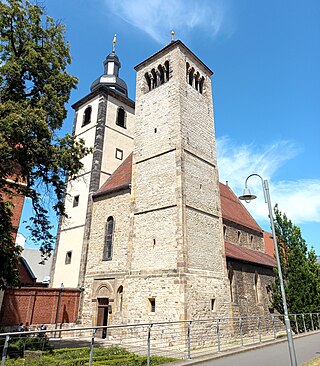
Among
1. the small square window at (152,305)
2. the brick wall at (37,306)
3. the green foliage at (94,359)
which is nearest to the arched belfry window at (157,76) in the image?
the small square window at (152,305)

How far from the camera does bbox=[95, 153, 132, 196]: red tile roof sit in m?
18.4

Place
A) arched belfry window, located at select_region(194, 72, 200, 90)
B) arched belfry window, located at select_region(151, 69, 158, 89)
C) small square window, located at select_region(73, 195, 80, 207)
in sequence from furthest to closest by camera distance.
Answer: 1. small square window, located at select_region(73, 195, 80, 207)
2. arched belfry window, located at select_region(194, 72, 200, 90)
3. arched belfry window, located at select_region(151, 69, 158, 89)

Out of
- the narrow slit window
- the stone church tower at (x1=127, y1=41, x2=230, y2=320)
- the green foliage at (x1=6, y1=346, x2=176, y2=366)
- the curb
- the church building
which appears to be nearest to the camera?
the green foliage at (x1=6, y1=346, x2=176, y2=366)

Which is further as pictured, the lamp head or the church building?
the church building

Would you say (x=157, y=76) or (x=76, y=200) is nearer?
(x=157, y=76)

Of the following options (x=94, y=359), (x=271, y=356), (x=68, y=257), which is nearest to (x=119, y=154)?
(x=68, y=257)

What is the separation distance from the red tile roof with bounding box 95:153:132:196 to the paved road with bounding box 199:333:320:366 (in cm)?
1070

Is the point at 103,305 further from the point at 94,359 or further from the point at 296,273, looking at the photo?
the point at 296,273

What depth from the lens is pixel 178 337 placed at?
1241 centimetres

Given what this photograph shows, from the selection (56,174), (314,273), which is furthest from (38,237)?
(314,273)

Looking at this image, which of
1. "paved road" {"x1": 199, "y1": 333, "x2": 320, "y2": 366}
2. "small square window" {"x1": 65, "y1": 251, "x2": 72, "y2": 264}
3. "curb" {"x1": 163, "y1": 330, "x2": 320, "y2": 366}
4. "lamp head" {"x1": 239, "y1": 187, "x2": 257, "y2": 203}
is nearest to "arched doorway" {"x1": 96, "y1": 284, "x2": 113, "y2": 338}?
"small square window" {"x1": 65, "y1": 251, "x2": 72, "y2": 264}

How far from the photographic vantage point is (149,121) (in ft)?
60.6

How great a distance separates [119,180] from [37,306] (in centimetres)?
868

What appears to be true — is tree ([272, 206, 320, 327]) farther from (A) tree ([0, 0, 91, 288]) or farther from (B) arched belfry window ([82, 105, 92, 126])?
(B) arched belfry window ([82, 105, 92, 126])
